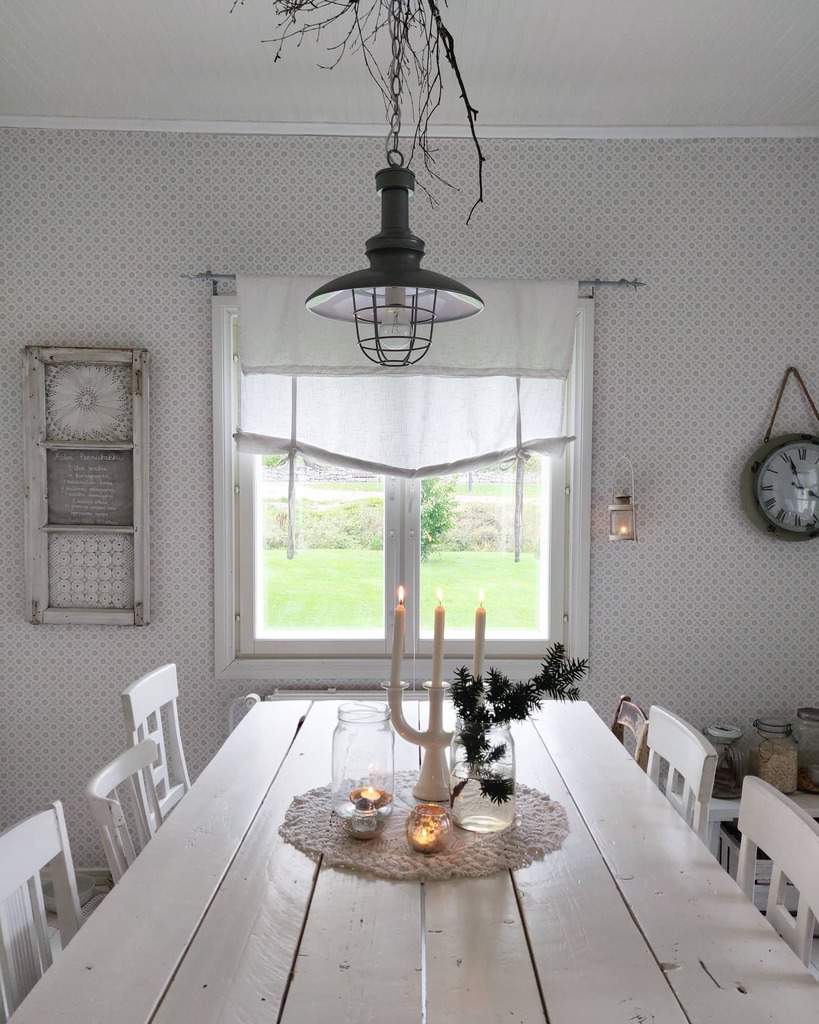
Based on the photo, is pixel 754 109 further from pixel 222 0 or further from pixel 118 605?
pixel 118 605

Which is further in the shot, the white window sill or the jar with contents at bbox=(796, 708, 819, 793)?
the white window sill

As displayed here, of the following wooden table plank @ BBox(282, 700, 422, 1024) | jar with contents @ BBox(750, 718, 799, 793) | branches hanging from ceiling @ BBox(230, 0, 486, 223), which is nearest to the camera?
wooden table plank @ BBox(282, 700, 422, 1024)

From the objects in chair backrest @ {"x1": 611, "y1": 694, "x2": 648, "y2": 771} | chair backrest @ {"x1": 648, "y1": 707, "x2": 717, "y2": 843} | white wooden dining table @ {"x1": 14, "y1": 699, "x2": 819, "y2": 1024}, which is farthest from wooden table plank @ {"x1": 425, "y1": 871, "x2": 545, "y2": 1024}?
chair backrest @ {"x1": 611, "y1": 694, "x2": 648, "y2": 771}

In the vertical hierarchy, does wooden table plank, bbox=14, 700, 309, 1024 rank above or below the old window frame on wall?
below

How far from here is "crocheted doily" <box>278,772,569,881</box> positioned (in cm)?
135

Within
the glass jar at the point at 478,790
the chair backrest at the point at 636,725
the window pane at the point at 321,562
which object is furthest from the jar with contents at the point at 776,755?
the glass jar at the point at 478,790

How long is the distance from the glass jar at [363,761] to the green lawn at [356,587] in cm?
165

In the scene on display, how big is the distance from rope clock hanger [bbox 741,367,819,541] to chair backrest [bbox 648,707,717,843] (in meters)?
1.36

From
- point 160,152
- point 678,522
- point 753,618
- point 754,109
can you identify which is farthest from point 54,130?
point 753,618

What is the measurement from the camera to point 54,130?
2959 mm

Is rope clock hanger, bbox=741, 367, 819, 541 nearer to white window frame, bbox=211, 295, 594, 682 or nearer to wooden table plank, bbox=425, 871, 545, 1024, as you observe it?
white window frame, bbox=211, 295, 594, 682

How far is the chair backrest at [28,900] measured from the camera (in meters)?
1.10

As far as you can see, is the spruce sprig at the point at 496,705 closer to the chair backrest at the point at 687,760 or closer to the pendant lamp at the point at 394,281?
the chair backrest at the point at 687,760

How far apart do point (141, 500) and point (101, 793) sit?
65.8 inches
